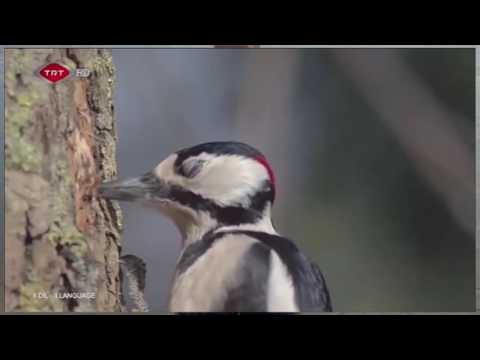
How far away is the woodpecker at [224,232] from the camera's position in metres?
3.53

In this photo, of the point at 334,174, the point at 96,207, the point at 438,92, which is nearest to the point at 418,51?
the point at 438,92

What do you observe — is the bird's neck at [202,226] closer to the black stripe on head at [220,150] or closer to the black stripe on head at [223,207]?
the black stripe on head at [223,207]

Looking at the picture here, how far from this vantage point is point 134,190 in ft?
11.7

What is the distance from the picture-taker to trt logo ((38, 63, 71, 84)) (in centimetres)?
358

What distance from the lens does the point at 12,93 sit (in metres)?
3.63

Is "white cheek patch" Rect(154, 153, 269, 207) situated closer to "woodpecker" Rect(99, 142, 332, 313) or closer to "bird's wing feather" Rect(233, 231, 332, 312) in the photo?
"woodpecker" Rect(99, 142, 332, 313)

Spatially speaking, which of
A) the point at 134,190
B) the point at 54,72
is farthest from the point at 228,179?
the point at 54,72

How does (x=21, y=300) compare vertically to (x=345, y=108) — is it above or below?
below

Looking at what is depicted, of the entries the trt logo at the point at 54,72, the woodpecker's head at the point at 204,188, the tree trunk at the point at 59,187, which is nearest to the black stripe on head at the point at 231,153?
the woodpecker's head at the point at 204,188

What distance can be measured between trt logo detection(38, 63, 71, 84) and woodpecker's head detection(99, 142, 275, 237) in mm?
398

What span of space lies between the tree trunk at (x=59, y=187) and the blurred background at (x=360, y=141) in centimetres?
22

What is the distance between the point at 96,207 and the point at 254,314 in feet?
2.14

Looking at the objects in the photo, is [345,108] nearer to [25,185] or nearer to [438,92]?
[438,92]

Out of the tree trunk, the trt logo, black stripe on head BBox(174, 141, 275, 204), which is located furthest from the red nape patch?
the trt logo
